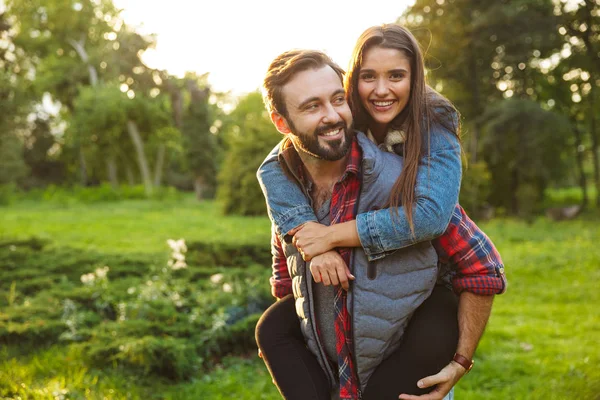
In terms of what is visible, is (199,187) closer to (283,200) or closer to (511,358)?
(511,358)

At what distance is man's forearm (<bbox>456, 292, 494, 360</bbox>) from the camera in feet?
6.59

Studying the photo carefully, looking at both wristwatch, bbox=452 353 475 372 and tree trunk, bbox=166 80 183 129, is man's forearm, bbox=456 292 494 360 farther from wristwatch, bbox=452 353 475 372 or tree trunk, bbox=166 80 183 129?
tree trunk, bbox=166 80 183 129

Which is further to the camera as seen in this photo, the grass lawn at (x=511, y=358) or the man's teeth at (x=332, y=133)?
the grass lawn at (x=511, y=358)

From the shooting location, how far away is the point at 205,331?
5258 millimetres

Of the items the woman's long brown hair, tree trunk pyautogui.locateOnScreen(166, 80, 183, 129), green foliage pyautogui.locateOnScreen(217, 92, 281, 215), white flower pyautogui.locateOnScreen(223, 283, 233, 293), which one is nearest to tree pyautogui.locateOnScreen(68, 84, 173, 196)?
tree trunk pyautogui.locateOnScreen(166, 80, 183, 129)

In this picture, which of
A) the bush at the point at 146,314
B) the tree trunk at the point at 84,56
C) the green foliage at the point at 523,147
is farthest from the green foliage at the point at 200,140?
the bush at the point at 146,314

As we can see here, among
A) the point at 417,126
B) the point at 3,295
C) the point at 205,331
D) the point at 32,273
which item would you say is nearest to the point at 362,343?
the point at 417,126

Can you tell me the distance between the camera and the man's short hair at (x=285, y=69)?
2048 millimetres

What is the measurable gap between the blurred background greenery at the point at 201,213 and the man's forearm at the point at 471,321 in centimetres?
60

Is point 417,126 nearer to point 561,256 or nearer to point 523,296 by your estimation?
point 523,296

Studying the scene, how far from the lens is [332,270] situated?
6.44 feet

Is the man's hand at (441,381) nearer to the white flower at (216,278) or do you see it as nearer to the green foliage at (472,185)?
the white flower at (216,278)

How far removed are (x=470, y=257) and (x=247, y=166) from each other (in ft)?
56.9

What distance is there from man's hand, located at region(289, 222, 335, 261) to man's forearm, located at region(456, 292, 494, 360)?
51cm
